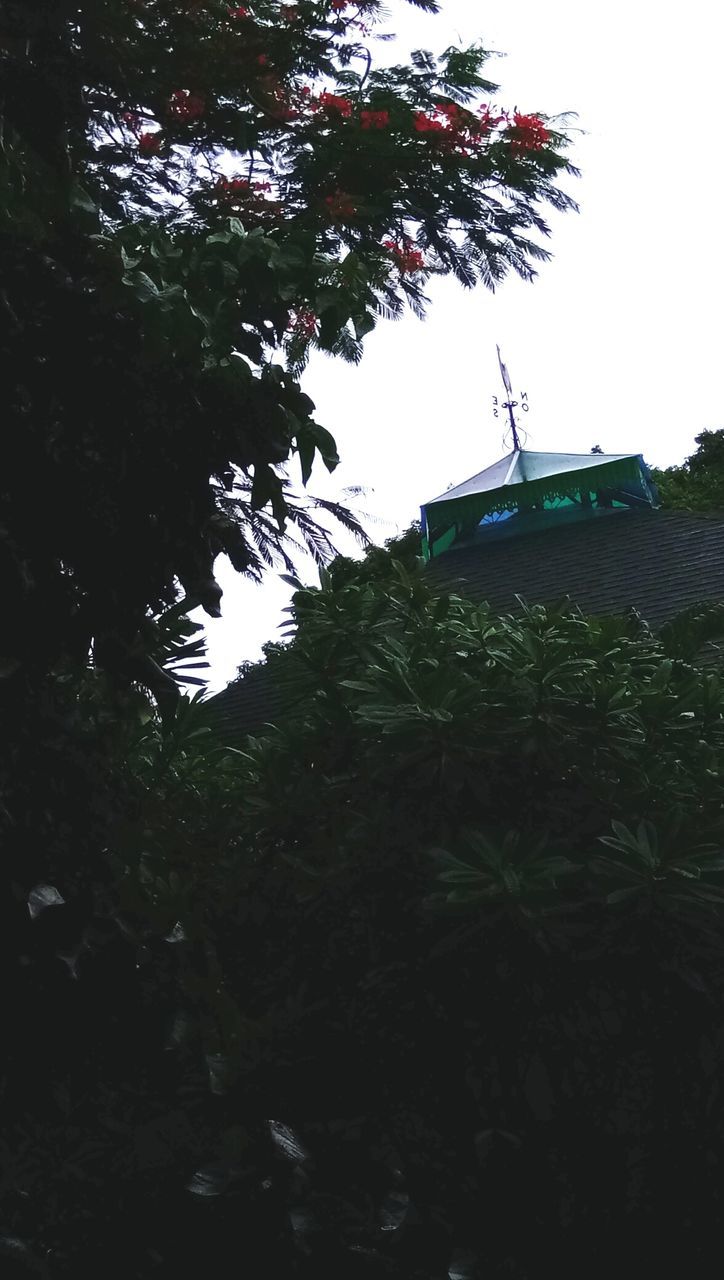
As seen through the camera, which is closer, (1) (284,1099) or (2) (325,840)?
(1) (284,1099)

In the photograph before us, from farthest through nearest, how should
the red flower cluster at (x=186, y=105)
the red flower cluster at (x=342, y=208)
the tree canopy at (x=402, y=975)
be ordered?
the red flower cluster at (x=186, y=105), the red flower cluster at (x=342, y=208), the tree canopy at (x=402, y=975)

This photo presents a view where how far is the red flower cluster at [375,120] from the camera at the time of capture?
641 centimetres

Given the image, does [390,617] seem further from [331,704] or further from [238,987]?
[238,987]

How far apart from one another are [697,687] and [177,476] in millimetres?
1927

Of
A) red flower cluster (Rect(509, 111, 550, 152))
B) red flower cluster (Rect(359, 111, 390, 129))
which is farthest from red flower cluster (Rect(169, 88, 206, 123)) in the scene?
red flower cluster (Rect(509, 111, 550, 152))

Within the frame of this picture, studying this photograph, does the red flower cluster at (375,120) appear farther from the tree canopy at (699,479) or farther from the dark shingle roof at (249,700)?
the tree canopy at (699,479)

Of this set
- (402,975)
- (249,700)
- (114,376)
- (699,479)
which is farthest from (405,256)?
(699,479)

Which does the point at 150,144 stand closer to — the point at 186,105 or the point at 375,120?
the point at 186,105

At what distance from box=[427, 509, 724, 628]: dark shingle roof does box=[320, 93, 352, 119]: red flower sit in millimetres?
4395

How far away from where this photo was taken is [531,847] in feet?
11.6

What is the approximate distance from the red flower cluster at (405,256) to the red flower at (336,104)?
706 mm

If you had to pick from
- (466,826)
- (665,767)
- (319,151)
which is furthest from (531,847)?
(319,151)

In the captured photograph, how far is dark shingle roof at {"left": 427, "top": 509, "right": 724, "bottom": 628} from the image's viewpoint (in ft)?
34.4

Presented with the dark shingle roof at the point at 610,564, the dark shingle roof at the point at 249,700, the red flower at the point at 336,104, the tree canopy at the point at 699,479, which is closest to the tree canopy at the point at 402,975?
the red flower at the point at 336,104
